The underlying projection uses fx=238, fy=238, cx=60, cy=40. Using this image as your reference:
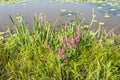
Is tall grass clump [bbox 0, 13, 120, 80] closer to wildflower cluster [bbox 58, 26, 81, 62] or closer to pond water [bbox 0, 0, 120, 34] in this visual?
wildflower cluster [bbox 58, 26, 81, 62]

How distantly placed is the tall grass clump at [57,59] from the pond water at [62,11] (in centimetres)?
175

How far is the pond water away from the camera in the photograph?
5199 mm

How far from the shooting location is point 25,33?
3219 millimetres

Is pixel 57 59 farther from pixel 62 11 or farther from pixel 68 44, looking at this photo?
pixel 62 11

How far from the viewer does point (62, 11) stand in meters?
5.95

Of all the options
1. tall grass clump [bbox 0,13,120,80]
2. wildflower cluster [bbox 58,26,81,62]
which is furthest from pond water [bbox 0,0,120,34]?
wildflower cluster [bbox 58,26,81,62]

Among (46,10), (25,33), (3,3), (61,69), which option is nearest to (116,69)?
(61,69)

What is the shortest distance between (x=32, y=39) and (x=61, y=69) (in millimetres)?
784

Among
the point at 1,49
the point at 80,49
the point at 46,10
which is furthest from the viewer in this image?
the point at 46,10

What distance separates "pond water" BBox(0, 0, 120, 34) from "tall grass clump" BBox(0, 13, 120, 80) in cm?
175

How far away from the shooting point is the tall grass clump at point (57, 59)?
8.50 feet

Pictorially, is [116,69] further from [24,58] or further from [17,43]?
[17,43]

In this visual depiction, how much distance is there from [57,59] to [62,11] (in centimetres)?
347

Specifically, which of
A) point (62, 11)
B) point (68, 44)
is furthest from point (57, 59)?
point (62, 11)
